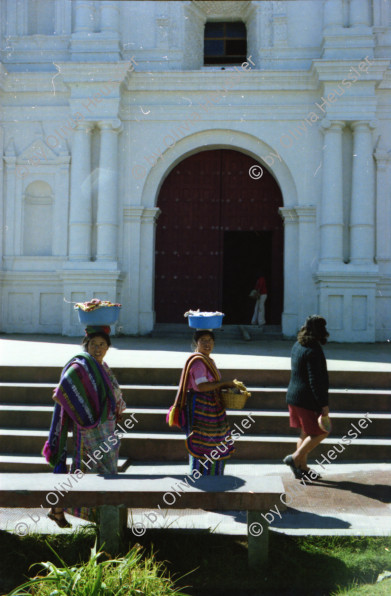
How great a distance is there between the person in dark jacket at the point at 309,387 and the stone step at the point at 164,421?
3.38 ft

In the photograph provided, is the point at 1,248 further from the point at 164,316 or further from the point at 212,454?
the point at 212,454

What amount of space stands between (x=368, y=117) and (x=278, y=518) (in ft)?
36.3

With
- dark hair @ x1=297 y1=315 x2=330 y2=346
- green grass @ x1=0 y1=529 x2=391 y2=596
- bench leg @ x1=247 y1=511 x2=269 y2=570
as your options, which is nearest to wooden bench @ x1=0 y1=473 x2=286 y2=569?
bench leg @ x1=247 y1=511 x2=269 y2=570

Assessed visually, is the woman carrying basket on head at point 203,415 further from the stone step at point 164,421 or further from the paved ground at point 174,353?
the paved ground at point 174,353

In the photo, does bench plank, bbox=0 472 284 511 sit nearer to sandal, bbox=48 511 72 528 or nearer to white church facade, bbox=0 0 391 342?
sandal, bbox=48 511 72 528

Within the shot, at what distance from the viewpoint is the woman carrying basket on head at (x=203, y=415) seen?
16.3 feet

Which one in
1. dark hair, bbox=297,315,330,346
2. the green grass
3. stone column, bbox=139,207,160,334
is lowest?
the green grass

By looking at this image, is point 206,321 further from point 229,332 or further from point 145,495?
point 229,332

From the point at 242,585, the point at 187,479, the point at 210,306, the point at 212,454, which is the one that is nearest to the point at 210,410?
the point at 212,454

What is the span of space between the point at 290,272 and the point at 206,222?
2573mm

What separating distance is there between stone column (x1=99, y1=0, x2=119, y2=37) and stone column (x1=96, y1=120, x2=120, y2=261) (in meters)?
2.25

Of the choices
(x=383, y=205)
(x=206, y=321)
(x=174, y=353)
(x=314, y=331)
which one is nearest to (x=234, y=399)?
(x=206, y=321)

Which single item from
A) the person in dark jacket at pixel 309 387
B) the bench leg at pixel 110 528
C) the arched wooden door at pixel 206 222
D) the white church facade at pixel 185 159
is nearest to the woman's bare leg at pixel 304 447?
the person in dark jacket at pixel 309 387

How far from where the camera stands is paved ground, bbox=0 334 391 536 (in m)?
4.75
